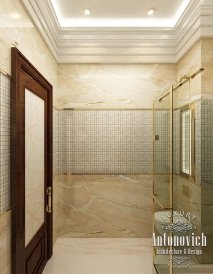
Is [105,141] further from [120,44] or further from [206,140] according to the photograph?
[206,140]

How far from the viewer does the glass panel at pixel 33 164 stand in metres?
2.00

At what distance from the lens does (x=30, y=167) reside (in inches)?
82.2

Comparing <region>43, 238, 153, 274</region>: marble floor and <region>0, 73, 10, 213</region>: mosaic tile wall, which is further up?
<region>0, 73, 10, 213</region>: mosaic tile wall

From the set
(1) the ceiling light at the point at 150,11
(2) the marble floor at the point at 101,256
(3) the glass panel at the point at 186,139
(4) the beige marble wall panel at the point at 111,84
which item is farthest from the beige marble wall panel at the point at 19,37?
(2) the marble floor at the point at 101,256

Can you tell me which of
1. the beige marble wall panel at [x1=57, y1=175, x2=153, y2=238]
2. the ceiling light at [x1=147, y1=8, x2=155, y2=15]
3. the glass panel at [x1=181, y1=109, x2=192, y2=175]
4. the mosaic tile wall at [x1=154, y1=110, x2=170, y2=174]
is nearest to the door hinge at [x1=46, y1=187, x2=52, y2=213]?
the beige marble wall panel at [x1=57, y1=175, x2=153, y2=238]

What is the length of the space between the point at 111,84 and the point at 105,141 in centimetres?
77

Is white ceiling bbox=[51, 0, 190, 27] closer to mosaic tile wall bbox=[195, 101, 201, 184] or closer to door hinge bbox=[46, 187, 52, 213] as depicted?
mosaic tile wall bbox=[195, 101, 201, 184]

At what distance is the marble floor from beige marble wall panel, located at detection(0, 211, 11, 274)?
111 centimetres

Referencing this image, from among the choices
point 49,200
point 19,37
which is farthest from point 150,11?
point 49,200

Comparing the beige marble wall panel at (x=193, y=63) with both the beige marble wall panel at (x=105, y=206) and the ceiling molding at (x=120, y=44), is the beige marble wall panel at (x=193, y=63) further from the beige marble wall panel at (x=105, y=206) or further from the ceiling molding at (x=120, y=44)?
the beige marble wall panel at (x=105, y=206)

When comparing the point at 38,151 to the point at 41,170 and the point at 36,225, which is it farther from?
the point at 36,225

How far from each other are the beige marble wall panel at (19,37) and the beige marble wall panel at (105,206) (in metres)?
1.52

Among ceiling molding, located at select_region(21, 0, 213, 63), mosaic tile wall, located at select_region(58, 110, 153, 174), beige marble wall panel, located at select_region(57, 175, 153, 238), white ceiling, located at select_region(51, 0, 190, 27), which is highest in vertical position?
white ceiling, located at select_region(51, 0, 190, 27)

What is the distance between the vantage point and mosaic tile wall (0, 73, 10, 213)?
1.47 meters
